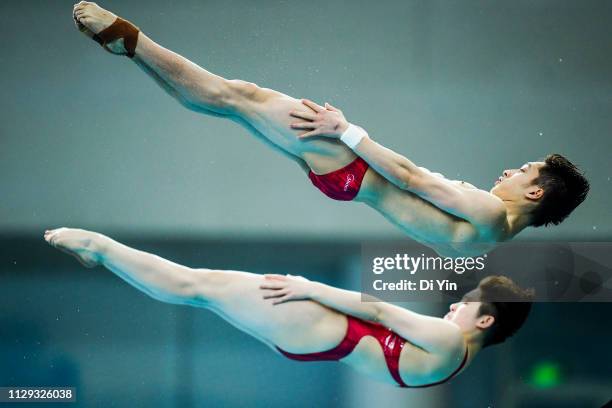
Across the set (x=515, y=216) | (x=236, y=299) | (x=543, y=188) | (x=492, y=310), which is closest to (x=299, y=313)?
(x=236, y=299)

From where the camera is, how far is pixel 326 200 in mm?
4293

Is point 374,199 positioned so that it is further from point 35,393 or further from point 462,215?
point 35,393

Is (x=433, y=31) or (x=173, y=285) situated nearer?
(x=173, y=285)

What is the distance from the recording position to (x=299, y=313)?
3.62 m

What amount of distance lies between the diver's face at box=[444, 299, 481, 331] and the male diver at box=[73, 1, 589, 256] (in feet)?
0.88

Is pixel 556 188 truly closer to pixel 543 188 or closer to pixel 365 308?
pixel 543 188

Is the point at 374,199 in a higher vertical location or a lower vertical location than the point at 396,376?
higher

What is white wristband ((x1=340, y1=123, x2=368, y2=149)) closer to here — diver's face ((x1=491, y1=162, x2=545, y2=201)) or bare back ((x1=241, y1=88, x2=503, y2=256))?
bare back ((x1=241, y1=88, x2=503, y2=256))

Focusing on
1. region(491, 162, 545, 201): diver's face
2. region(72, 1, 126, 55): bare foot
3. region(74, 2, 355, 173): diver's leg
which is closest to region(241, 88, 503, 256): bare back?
region(74, 2, 355, 173): diver's leg

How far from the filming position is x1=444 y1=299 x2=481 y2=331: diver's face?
3.85 meters

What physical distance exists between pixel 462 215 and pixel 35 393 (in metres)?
2.24

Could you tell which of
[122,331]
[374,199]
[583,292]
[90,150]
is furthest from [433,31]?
[122,331]

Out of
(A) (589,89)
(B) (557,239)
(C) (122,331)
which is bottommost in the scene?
(C) (122,331)

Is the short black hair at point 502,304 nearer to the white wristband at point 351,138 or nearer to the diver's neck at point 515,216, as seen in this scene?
the diver's neck at point 515,216
